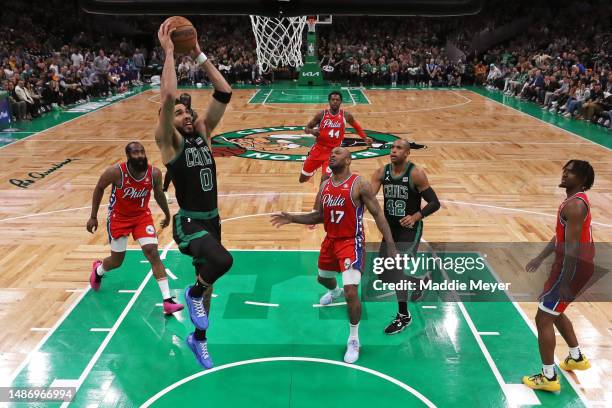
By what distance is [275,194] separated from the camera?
974 cm

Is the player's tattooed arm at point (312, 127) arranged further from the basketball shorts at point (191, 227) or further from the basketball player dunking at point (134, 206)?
the basketball shorts at point (191, 227)

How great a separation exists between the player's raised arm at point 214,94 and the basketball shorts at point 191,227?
24.3 inches

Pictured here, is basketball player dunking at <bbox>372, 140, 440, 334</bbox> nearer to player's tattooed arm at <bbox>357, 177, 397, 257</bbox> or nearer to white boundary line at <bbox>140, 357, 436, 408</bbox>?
player's tattooed arm at <bbox>357, 177, 397, 257</bbox>

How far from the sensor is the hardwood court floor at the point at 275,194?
5871mm

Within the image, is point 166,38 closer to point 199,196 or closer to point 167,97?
point 167,97

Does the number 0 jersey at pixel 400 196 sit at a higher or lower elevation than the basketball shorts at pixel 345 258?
higher

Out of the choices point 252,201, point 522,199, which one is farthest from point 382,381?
point 522,199

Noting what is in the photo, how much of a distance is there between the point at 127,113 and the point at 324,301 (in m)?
14.4

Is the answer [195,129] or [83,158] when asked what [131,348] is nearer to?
[195,129]

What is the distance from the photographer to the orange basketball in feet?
12.4

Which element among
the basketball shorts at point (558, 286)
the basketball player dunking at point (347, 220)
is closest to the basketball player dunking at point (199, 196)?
the basketball player dunking at point (347, 220)

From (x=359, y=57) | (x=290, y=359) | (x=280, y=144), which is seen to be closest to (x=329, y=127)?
(x=290, y=359)

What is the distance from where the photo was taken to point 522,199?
9445 mm

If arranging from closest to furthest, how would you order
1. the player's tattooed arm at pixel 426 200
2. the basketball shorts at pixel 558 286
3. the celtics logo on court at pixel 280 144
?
the basketball shorts at pixel 558 286 < the player's tattooed arm at pixel 426 200 < the celtics logo on court at pixel 280 144
